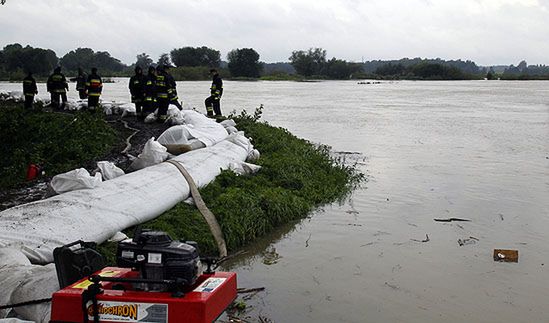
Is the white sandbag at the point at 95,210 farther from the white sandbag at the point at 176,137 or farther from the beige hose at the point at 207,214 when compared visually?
the white sandbag at the point at 176,137

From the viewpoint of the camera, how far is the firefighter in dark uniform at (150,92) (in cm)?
1286

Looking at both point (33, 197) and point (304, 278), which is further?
point (33, 197)

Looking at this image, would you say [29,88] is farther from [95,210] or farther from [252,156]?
[95,210]

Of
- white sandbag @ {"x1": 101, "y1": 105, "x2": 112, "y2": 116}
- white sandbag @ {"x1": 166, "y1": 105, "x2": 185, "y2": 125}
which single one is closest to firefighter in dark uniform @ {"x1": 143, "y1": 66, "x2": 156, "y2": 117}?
white sandbag @ {"x1": 166, "y1": 105, "x2": 185, "y2": 125}

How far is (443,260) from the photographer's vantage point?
21.1ft

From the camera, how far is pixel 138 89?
1320 cm

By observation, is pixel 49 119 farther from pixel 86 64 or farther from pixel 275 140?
pixel 86 64

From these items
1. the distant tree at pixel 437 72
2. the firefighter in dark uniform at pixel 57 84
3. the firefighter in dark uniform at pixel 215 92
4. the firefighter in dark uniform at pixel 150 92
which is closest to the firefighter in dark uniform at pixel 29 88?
the firefighter in dark uniform at pixel 57 84

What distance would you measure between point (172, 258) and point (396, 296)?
2.95m

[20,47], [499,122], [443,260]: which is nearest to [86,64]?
[20,47]

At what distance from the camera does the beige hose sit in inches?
251

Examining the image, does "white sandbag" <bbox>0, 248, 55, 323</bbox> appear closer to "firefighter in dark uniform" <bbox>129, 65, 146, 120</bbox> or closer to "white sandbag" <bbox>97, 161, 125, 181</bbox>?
"white sandbag" <bbox>97, 161, 125, 181</bbox>

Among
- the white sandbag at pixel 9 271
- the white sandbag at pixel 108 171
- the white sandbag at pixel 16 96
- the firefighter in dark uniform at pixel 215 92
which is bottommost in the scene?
the white sandbag at pixel 9 271

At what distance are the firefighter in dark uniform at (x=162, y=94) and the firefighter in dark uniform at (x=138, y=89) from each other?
0.73m
